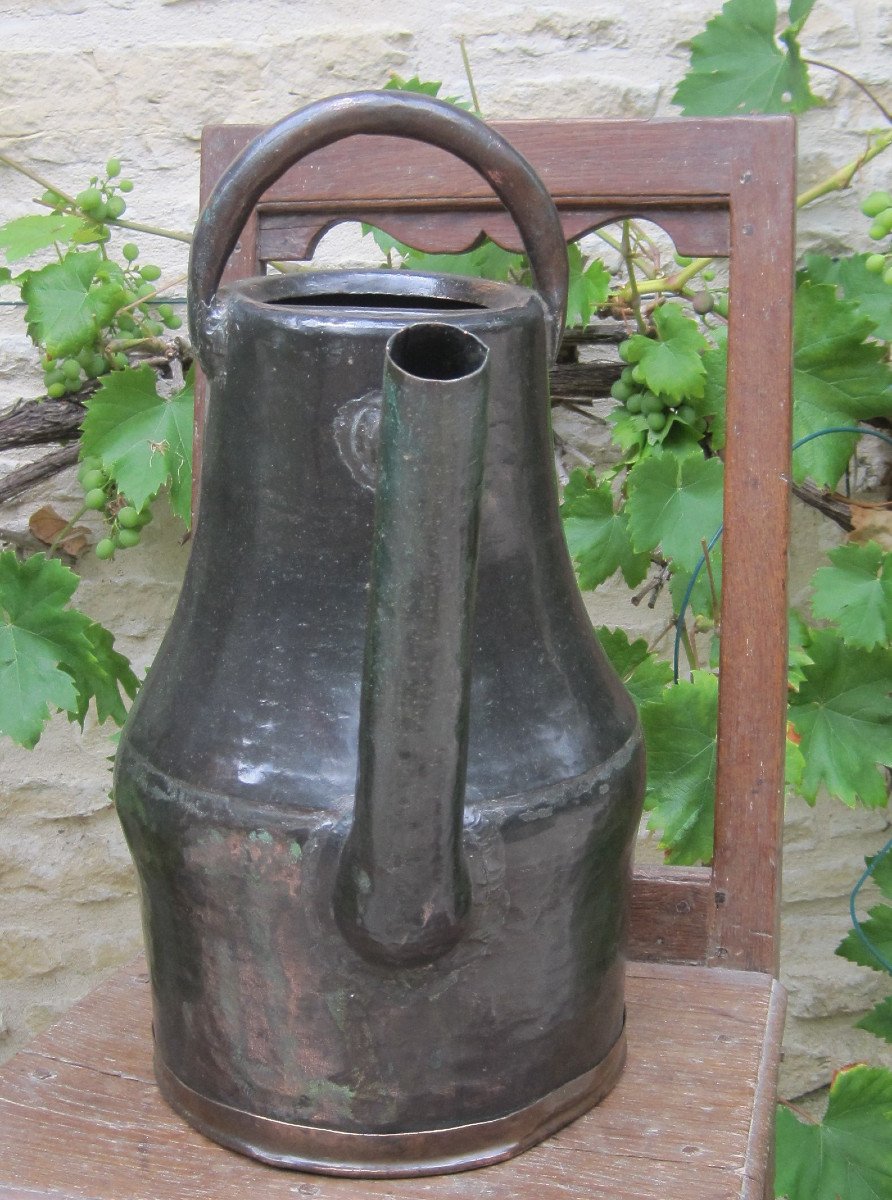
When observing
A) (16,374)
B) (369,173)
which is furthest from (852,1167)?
(16,374)

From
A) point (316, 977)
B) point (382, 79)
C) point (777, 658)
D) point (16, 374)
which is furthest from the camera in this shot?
point (16, 374)

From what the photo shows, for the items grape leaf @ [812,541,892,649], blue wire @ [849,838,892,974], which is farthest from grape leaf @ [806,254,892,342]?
blue wire @ [849,838,892,974]

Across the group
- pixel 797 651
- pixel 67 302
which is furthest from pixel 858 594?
pixel 67 302

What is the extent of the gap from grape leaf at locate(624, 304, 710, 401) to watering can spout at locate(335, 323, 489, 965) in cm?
74

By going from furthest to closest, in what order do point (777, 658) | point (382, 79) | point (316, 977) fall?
point (382, 79)
point (777, 658)
point (316, 977)

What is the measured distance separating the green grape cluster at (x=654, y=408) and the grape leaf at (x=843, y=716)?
10.3 inches

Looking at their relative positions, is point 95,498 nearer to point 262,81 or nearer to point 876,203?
point 262,81

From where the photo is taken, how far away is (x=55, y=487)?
63.2 inches

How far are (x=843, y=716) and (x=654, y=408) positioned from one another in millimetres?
383

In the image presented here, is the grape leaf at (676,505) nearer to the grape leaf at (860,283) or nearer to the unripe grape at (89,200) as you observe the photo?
the grape leaf at (860,283)

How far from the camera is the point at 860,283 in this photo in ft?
4.54

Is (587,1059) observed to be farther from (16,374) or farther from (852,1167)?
(16,374)

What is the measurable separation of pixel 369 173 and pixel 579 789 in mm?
567

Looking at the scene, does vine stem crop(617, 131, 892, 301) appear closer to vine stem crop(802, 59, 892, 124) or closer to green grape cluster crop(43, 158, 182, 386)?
vine stem crop(802, 59, 892, 124)
